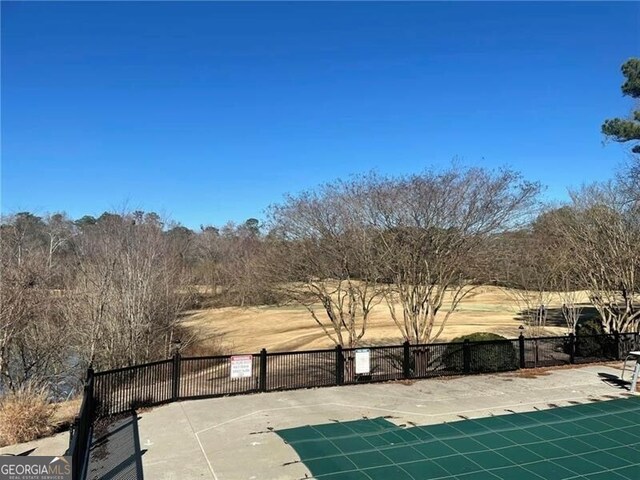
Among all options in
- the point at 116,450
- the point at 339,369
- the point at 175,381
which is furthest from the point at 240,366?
the point at 116,450

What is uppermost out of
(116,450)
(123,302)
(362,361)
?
(123,302)

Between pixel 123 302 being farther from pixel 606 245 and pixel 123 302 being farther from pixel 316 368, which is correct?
pixel 606 245

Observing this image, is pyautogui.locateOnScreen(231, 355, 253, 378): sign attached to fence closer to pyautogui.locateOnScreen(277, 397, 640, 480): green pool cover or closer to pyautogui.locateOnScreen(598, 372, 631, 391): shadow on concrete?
pyautogui.locateOnScreen(277, 397, 640, 480): green pool cover

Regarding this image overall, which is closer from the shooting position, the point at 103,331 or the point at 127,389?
the point at 127,389

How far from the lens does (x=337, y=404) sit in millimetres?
11367

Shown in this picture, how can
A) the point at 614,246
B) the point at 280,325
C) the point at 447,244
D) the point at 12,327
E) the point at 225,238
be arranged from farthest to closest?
the point at 225,238
the point at 280,325
the point at 614,246
the point at 12,327
the point at 447,244

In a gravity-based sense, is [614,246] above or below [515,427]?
above

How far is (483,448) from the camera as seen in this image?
845cm

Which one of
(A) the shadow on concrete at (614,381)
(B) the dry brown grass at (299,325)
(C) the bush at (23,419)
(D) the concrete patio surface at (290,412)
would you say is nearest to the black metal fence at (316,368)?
(D) the concrete patio surface at (290,412)

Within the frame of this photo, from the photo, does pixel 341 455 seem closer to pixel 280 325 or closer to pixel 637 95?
pixel 637 95

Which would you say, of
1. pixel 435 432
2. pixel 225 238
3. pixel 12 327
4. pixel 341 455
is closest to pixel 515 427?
pixel 435 432

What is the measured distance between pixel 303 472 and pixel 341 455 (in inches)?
34.4

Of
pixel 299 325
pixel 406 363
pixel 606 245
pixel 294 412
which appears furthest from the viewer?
pixel 299 325

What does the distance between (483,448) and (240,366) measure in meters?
5.59
